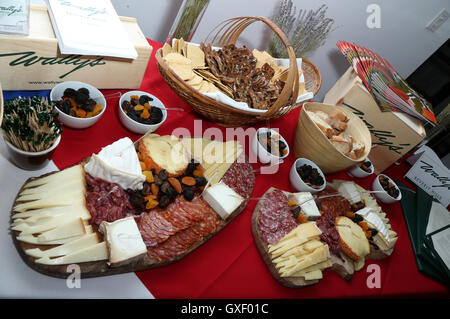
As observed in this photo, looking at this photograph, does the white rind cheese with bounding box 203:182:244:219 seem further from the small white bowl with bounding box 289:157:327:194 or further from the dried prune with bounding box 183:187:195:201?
the small white bowl with bounding box 289:157:327:194

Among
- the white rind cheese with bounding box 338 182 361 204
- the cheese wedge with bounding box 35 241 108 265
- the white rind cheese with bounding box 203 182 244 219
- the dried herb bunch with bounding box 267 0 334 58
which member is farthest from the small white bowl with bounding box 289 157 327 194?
the dried herb bunch with bounding box 267 0 334 58

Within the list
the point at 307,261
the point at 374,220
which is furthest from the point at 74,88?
the point at 374,220

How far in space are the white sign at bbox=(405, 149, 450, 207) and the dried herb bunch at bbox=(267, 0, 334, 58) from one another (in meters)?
1.22

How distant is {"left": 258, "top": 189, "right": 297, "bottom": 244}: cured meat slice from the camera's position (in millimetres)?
1199

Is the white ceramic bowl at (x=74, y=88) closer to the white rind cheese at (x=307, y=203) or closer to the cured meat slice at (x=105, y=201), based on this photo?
the cured meat slice at (x=105, y=201)

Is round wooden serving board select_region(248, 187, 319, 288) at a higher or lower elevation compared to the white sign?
lower

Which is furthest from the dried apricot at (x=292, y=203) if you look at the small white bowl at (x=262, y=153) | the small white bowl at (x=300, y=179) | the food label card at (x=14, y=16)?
the food label card at (x=14, y=16)

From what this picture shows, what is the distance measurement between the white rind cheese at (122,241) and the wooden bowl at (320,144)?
949 millimetres

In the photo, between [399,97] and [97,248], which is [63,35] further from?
[399,97]

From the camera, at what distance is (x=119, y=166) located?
0.97 metres

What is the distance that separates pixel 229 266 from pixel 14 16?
1.20 metres

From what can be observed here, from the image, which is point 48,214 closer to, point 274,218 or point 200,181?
point 200,181
